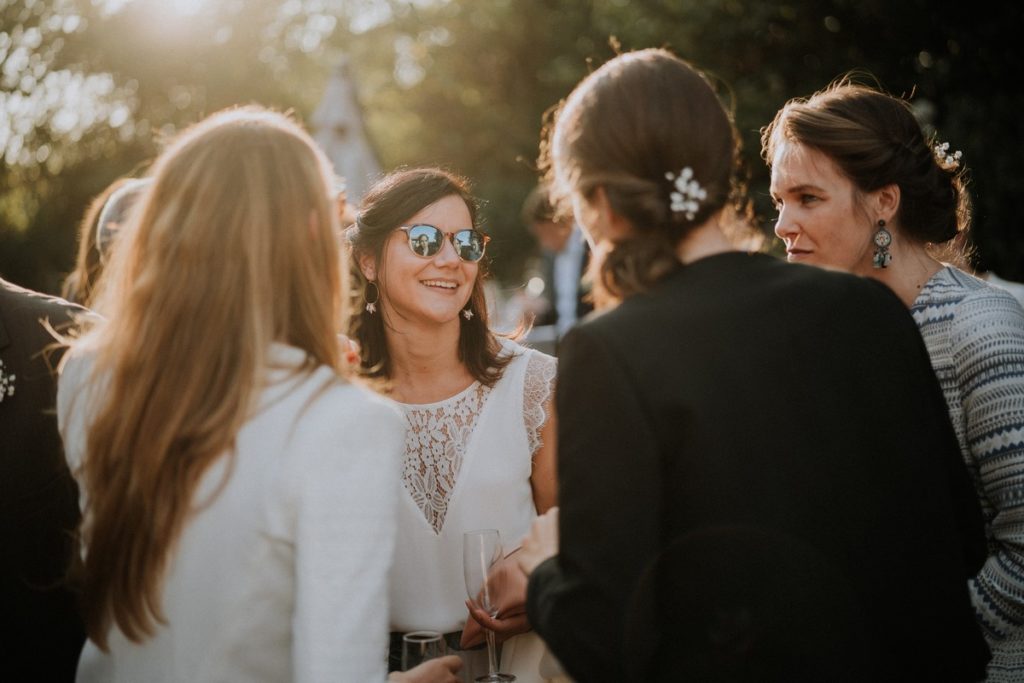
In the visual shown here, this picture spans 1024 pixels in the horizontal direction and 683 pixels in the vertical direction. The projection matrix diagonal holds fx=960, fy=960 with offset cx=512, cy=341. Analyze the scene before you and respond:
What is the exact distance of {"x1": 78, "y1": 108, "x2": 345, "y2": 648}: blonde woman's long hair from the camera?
187 centimetres

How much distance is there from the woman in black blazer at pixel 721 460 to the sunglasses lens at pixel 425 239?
5.42ft

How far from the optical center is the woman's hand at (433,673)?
233cm

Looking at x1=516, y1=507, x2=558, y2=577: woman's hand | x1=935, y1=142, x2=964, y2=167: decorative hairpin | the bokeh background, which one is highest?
the bokeh background

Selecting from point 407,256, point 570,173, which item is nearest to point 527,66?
point 407,256

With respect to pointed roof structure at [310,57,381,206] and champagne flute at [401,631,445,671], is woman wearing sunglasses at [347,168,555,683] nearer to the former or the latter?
champagne flute at [401,631,445,671]

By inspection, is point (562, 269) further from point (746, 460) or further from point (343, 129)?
point (746, 460)

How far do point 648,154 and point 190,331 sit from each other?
976 millimetres

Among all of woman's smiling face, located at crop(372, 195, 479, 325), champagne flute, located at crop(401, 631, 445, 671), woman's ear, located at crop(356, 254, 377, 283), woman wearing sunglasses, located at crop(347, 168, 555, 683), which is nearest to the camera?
champagne flute, located at crop(401, 631, 445, 671)

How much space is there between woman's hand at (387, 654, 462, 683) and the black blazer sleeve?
66cm

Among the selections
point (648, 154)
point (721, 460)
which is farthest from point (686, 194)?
point (721, 460)

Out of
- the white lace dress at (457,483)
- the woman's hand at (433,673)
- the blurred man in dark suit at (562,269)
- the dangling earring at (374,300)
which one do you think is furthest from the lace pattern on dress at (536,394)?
the blurred man in dark suit at (562,269)

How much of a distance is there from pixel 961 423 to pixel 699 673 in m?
1.33

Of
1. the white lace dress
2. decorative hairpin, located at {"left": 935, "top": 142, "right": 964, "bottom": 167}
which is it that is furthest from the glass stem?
decorative hairpin, located at {"left": 935, "top": 142, "right": 964, "bottom": 167}

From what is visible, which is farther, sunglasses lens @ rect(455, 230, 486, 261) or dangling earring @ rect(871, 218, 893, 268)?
sunglasses lens @ rect(455, 230, 486, 261)
